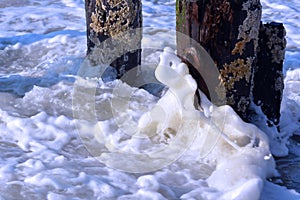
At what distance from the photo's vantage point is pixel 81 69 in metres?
4.41

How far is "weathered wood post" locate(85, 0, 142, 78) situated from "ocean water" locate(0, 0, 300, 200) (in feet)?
0.64

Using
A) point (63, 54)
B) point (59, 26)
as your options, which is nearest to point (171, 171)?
point (63, 54)

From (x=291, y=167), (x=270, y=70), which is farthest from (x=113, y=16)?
(x=291, y=167)

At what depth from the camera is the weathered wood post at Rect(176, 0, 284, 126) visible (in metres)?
2.83

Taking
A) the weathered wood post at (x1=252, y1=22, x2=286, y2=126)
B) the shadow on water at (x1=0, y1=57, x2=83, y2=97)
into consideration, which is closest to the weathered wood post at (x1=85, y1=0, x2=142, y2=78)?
the shadow on water at (x1=0, y1=57, x2=83, y2=97)

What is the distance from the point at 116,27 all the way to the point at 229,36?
131 centimetres

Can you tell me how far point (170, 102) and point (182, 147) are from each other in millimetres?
288

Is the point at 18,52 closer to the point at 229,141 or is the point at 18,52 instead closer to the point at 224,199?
the point at 229,141

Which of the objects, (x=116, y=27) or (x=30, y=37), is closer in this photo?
(x=116, y=27)

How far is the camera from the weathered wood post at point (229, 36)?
283cm

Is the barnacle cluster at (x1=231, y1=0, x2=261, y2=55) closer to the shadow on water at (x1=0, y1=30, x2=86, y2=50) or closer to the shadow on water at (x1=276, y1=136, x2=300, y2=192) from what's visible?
the shadow on water at (x1=276, y1=136, x2=300, y2=192)

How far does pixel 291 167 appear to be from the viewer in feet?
9.55

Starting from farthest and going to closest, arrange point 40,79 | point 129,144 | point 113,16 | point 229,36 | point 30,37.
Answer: point 30,37 < point 40,79 < point 113,16 < point 129,144 < point 229,36

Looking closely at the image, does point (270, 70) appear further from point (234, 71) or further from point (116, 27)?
point (116, 27)
